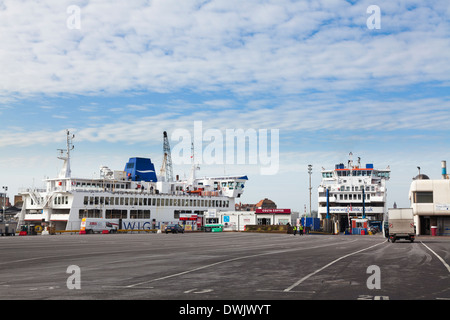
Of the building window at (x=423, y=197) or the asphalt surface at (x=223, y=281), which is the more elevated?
the building window at (x=423, y=197)

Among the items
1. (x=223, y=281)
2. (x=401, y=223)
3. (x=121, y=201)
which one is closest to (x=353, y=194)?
(x=121, y=201)

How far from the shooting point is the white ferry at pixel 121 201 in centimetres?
8244

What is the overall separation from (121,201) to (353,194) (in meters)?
51.8

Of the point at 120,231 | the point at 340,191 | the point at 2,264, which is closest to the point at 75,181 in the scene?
the point at 120,231

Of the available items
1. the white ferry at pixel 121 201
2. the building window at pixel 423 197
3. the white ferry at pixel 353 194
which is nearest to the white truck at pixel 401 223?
the building window at pixel 423 197

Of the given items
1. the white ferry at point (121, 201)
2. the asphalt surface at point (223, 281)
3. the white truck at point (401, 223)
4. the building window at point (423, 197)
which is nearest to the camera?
the asphalt surface at point (223, 281)

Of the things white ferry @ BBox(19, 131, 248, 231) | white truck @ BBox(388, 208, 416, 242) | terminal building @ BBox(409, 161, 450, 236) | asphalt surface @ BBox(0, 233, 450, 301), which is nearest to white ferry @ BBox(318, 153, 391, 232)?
white ferry @ BBox(19, 131, 248, 231)

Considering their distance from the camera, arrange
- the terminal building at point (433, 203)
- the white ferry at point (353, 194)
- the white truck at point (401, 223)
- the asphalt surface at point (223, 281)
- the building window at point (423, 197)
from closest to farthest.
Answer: the asphalt surface at point (223, 281) < the white truck at point (401, 223) < the terminal building at point (433, 203) < the building window at point (423, 197) < the white ferry at point (353, 194)

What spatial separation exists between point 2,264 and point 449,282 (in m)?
17.7

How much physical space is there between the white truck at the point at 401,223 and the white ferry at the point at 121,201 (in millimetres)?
52968

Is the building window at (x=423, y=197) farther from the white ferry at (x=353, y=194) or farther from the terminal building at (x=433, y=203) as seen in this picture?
the white ferry at (x=353, y=194)

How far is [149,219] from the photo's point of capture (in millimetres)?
90625

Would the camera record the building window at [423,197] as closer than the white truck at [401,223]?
No
